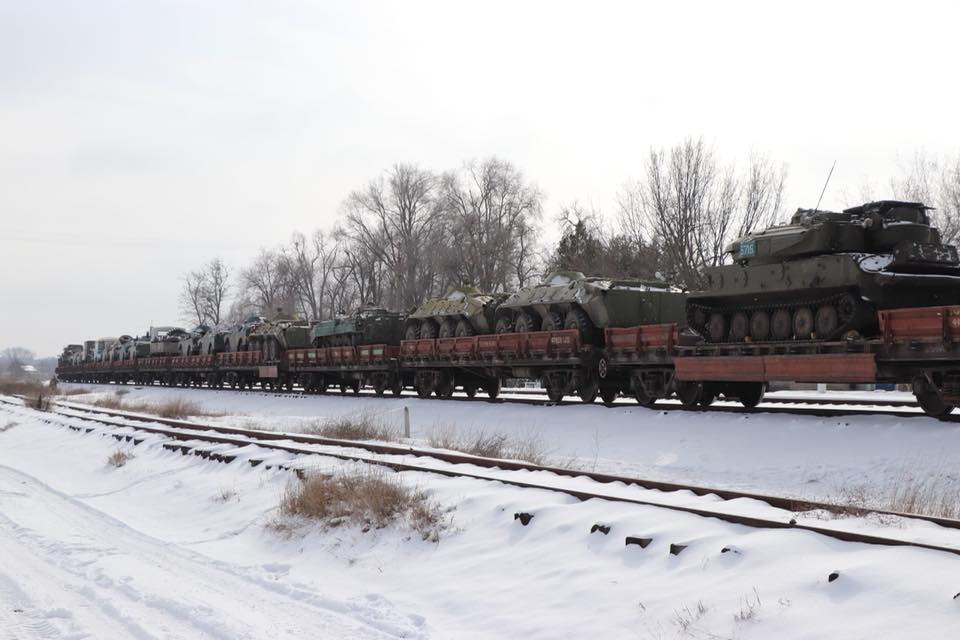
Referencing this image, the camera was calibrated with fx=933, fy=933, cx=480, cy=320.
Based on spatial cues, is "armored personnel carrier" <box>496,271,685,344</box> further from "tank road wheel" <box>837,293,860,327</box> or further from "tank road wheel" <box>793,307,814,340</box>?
"tank road wheel" <box>837,293,860,327</box>

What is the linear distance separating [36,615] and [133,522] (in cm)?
424

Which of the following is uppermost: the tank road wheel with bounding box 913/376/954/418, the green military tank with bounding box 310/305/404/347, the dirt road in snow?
the green military tank with bounding box 310/305/404/347

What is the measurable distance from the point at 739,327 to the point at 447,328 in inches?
448

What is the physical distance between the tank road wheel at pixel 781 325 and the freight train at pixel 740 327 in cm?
3

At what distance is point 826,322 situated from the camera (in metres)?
15.5

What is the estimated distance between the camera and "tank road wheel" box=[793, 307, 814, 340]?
15820mm

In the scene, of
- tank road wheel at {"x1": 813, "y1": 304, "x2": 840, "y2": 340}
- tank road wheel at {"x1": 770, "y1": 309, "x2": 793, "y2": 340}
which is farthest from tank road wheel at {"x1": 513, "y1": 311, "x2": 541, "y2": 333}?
tank road wheel at {"x1": 813, "y1": 304, "x2": 840, "y2": 340}

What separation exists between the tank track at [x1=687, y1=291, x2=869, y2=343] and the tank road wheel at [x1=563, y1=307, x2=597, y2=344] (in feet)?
10.3

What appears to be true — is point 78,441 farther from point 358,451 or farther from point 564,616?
point 564,616

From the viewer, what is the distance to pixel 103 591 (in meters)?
7.10

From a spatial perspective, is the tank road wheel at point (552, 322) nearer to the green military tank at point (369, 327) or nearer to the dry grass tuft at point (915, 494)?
the green military tank at point (369, 327)

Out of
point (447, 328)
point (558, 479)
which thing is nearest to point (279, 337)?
point (447, 328)

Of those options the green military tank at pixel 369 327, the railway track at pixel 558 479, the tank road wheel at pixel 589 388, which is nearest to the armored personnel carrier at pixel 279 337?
the green military tank at pixel 369 327

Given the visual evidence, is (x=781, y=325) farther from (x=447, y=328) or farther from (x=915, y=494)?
(x=447, y=328)
